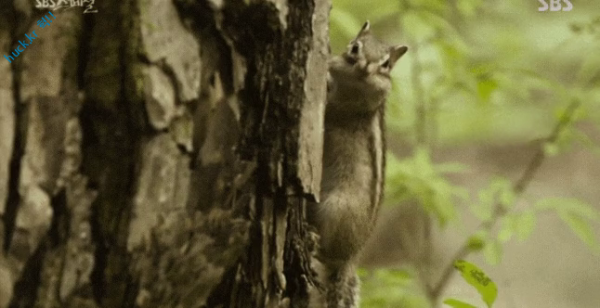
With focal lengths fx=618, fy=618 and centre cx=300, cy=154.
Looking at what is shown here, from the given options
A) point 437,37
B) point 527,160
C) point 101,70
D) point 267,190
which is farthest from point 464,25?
point 101,70

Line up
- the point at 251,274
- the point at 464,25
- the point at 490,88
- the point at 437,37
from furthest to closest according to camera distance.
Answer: the point at 464,25 < the point at 437,37 < the point at 490,88 < the point at 251,274

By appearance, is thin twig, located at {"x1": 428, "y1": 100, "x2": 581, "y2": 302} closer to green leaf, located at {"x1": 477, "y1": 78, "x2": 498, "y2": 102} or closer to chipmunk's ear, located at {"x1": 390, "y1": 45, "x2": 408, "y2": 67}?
green leaf, located at {"x1": 477, "y1": 78, "x2": 498, "y2": 102}

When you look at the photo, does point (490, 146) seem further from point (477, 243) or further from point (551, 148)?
point (477, 243)

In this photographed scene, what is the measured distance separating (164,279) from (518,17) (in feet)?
4.95

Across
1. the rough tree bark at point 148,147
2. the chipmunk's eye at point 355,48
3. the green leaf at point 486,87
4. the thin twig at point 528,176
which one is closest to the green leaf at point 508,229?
the thin twig at point 528,176

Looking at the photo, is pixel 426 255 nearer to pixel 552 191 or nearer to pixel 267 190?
pixel 552 191

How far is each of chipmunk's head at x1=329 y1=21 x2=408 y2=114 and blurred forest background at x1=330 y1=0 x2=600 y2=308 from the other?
5.0 inches

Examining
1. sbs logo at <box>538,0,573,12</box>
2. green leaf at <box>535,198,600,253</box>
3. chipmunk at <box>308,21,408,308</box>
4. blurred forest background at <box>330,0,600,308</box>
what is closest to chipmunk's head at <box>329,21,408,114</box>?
chipmunk at <box>308,21,408,308</box>

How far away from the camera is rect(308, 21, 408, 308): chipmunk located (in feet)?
3.31

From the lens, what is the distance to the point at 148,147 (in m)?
0.56

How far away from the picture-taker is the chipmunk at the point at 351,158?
39.7 inches

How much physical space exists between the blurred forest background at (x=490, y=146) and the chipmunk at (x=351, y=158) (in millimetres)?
158

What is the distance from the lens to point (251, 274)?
646 mm

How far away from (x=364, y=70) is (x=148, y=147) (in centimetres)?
66
